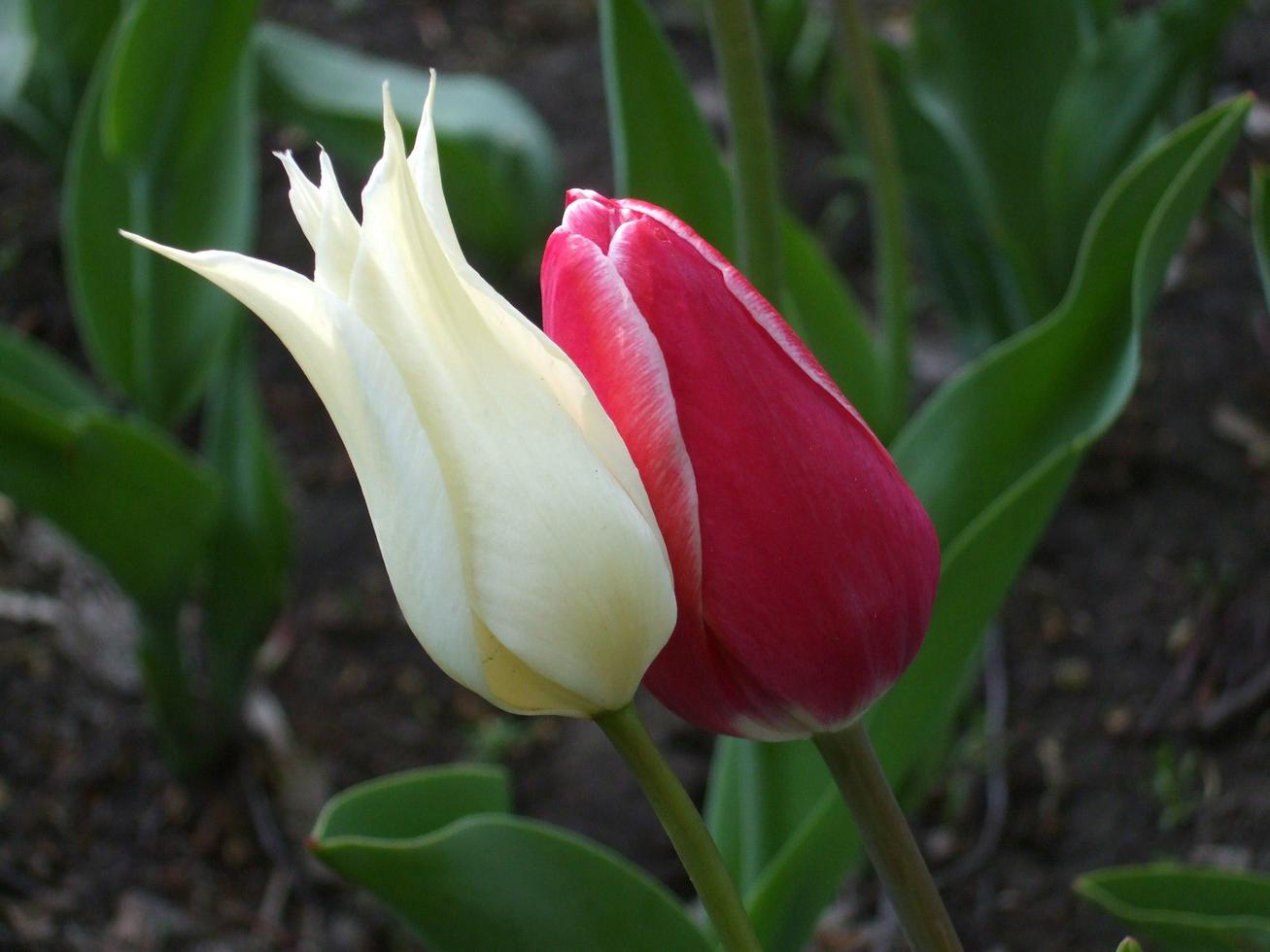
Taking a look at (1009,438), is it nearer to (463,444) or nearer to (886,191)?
(886,191)

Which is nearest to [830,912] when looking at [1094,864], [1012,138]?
[1094,864]

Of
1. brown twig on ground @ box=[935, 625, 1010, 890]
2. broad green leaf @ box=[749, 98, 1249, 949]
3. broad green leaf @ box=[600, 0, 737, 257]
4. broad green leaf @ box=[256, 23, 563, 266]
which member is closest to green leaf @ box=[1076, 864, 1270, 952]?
broad green leaf @ box=[749, 98, 1249, 949]

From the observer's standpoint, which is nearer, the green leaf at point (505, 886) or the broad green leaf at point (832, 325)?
the green leaf at point (505, 886)

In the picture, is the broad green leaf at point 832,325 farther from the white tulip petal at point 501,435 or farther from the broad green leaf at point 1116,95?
the white tulip petal at point 501,435

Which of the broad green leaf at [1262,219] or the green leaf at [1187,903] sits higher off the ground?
the broad green leaf at [1262,219]

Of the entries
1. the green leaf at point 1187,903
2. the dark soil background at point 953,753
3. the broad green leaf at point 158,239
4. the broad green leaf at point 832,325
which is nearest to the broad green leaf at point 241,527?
the broad green leaf at point 158,239

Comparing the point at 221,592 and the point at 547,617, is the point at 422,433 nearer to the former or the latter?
the point at 547,617

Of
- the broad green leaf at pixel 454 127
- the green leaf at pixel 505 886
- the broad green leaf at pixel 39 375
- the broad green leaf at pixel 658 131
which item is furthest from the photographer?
the broad green leaf at pixel 454 127

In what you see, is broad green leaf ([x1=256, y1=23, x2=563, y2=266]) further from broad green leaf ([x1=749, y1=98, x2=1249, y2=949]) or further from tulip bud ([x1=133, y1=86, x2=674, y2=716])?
tulip bud ([x1=133, y1=86, x2=674, y2=716])

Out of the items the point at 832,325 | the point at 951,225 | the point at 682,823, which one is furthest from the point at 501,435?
the point at 951,225
